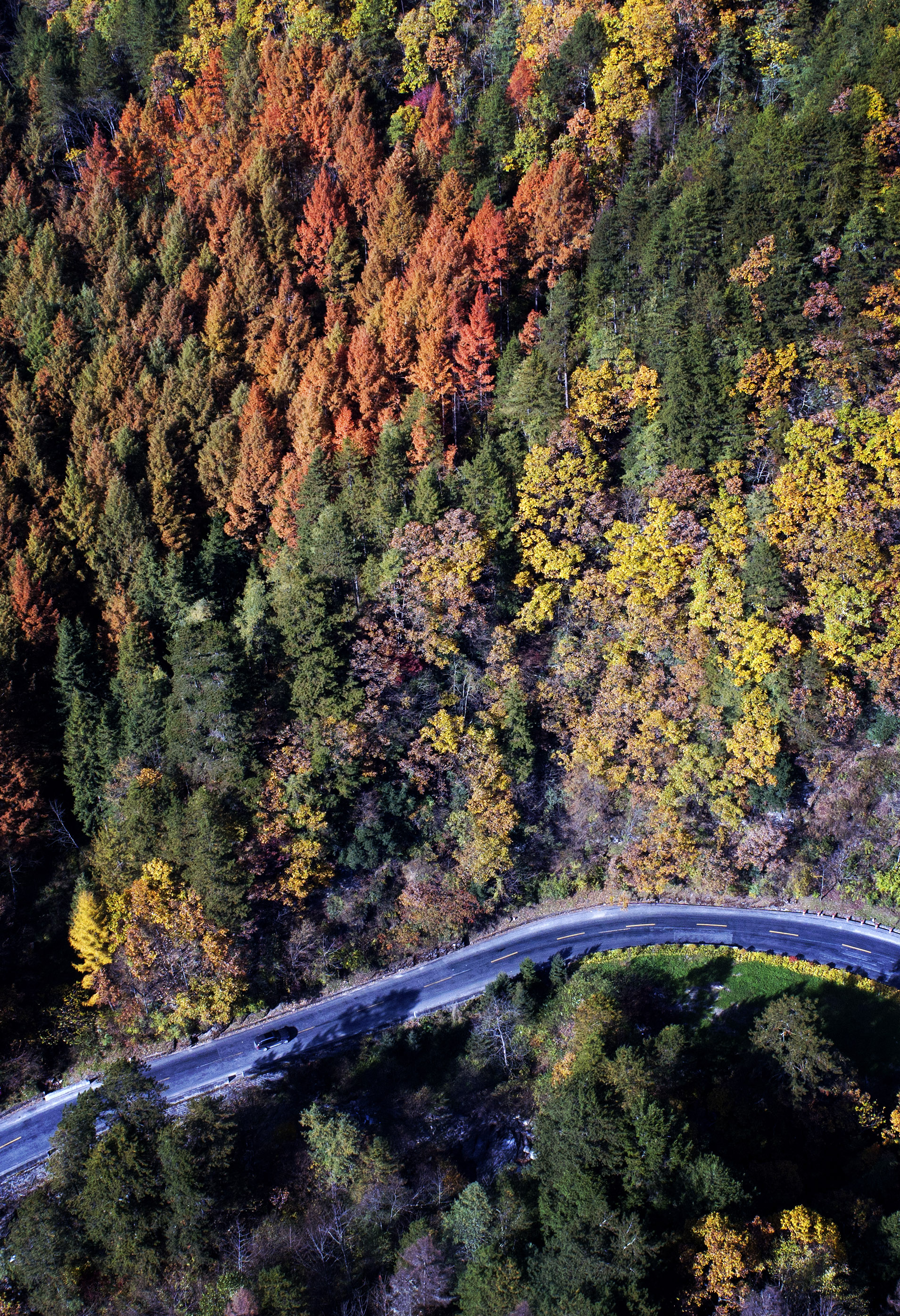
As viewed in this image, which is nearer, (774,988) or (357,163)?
(774,988)

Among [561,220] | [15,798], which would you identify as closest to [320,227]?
[561,220]

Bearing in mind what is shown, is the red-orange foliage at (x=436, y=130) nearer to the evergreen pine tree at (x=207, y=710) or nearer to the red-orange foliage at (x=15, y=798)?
the evergreen pine tree at (x=207, y=710)

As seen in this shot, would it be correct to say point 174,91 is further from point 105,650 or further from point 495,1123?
point 495,1123

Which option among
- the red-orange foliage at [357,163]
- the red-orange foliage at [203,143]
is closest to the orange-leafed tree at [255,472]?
the red-orange foliage at [357,163]

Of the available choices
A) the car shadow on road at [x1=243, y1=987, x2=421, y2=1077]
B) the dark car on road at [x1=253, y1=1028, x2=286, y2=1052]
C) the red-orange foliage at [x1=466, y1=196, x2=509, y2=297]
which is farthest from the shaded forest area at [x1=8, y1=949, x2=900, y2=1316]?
the red-orange foliage at [x1=466, y1=196, x2=509, y2=297]

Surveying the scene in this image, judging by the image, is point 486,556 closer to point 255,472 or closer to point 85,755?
point 255,472

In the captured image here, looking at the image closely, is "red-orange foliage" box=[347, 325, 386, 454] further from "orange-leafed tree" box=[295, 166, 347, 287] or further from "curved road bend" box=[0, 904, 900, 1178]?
"curved road bend" box=[0, 904, 900, 1178]
